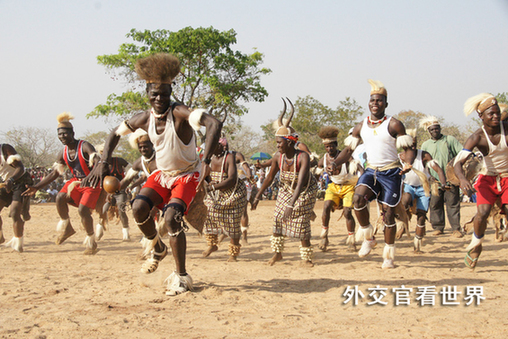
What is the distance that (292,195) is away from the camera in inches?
276

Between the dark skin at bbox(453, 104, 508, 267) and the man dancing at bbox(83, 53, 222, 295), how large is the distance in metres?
3.23

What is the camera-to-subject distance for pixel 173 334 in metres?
3.53

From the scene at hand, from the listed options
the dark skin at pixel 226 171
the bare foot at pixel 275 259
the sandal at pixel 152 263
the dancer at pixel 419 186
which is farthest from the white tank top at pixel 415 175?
the sandal at pixel 152 263

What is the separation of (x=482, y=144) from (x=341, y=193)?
2826 millimetres

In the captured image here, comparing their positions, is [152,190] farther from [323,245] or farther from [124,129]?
[323,245]

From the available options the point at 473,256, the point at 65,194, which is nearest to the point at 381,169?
the point at 473,256

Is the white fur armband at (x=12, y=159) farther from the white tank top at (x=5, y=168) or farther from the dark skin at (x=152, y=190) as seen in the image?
the dark skin at (x=152, y=190)

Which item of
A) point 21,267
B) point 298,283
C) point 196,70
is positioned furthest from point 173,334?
point 196,70

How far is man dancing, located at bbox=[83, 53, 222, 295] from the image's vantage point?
4.68m

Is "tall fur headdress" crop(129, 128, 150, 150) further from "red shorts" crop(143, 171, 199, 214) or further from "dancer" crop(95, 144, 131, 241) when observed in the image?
"red shorts" crop(143, 171, 199, 214)

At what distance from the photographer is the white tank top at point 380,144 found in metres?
6.21

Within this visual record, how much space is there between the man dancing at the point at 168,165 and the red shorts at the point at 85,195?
2.76 metres

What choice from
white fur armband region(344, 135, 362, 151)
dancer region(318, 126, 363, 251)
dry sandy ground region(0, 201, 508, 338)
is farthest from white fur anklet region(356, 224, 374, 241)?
dancer region(318, 126, 363, 251)

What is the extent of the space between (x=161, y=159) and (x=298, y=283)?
6.91 feet
